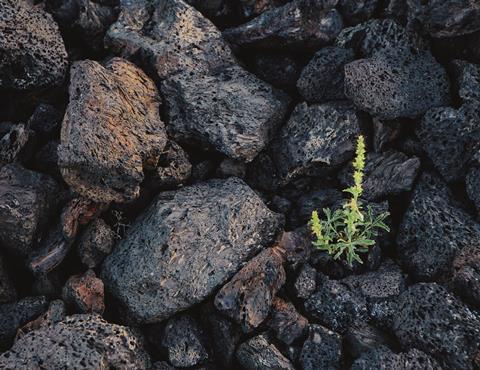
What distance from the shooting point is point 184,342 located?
4.79 m

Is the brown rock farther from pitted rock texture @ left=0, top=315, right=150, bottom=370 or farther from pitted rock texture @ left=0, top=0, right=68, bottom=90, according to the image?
pitted rock texture @ left=0, top=0, right=68, bottom=90

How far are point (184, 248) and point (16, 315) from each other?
1.55 meters

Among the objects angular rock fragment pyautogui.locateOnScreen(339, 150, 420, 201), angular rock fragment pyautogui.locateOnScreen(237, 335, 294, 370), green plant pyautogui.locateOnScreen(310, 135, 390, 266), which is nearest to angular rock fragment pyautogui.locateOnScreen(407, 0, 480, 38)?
angular rock fragment pyautogui.locateOnScreen(339, 150, 420, 201)

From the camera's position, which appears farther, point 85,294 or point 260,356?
point 85,294

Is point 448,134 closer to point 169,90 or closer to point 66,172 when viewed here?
point 169,90

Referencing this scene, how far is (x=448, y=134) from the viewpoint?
17.1 feet

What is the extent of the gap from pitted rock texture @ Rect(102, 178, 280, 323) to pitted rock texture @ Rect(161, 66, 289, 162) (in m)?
0.47

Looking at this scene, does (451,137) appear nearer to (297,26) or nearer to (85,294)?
(297,26)

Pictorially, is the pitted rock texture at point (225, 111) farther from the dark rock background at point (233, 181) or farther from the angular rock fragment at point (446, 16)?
the angular rock fragment at point (446, 16)

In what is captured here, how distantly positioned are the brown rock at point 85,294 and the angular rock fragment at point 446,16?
3.83 m

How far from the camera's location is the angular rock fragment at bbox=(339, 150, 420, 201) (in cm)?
538

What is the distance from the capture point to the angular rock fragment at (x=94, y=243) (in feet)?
16.7

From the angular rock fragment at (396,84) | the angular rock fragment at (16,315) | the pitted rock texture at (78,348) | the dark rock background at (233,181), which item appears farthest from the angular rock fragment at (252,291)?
the angular rock fragment at (396,84)

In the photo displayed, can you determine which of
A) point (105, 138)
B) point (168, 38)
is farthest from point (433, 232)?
point (168, 38)
